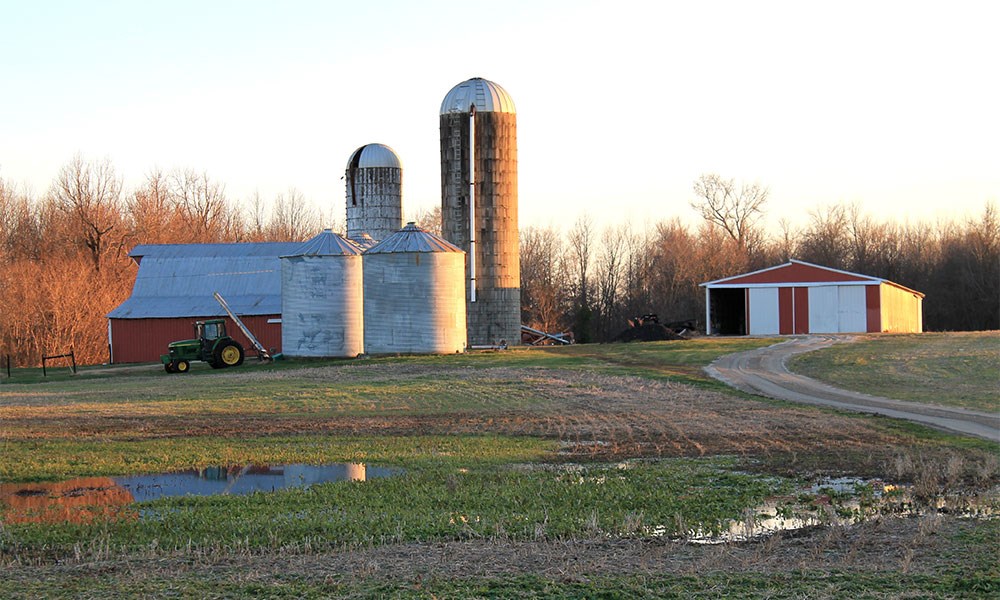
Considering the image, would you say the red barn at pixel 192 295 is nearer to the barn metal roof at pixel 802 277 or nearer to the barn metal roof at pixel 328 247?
the barn metal roof at pixel 328 247

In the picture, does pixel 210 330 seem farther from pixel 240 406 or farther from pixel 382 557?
pixel 382 557

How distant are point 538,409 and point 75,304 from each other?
44.1 meters

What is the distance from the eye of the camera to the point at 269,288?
55438 mm

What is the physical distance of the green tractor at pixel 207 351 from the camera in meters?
44.1

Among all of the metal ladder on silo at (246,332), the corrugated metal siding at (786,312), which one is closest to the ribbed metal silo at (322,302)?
the metal ladder on silo at (246,332)

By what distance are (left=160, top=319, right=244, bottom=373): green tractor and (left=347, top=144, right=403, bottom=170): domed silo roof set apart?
14645mm

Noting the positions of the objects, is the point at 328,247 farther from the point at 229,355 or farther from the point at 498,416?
the point at 498,416

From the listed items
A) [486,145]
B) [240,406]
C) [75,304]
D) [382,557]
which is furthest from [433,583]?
[75,304]

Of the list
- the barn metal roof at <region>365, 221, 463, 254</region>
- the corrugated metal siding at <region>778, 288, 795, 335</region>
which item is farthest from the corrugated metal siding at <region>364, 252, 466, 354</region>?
the corrugated metal siding at <region>778, 288, 795, 335</region>

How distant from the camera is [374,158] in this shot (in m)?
56.8

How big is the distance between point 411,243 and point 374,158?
429 inches

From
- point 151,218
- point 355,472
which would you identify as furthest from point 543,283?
point 355,472

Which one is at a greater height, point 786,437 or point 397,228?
point 397,228

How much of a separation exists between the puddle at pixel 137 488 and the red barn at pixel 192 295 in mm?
35681
